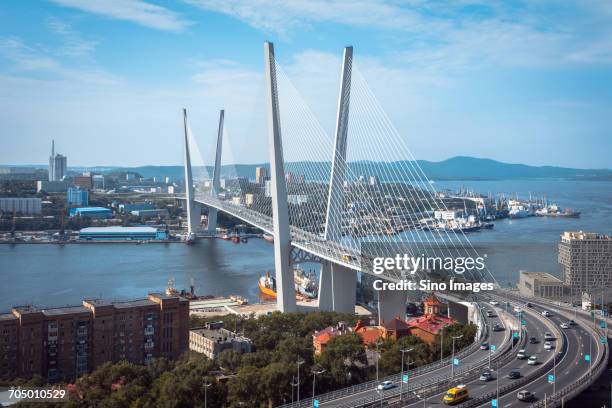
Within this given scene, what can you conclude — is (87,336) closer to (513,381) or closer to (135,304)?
(135,304)

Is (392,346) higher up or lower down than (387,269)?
lower down

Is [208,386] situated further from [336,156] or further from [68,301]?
[68,301]

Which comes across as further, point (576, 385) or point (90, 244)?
point (90, 244)

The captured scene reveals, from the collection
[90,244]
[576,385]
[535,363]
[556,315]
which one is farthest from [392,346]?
[90,244]

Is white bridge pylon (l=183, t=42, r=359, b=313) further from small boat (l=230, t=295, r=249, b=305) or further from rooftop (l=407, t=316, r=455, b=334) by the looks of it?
small boat (l=230, t=295, r=249, b=305)

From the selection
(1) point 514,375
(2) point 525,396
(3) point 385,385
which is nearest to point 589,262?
(1) point 514,375

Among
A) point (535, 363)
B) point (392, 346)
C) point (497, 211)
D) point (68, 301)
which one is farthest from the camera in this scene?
point (497, 211)

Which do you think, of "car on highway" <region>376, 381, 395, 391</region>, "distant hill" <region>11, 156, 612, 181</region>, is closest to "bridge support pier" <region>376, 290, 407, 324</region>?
"car on highway" <region>376, 381, 395, 391</region>
